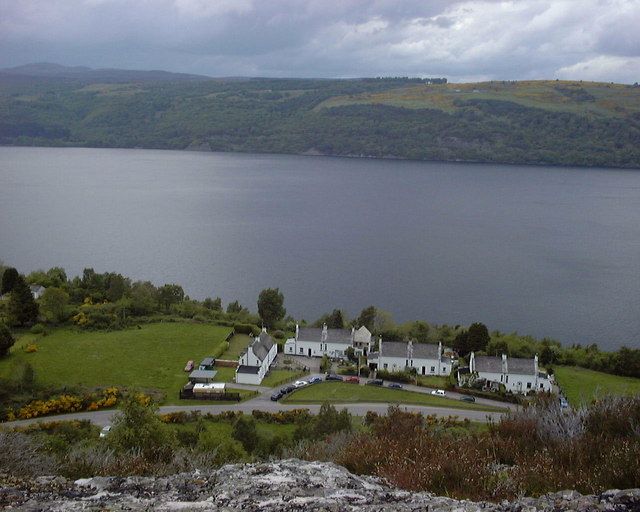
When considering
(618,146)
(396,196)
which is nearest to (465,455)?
(396,196)

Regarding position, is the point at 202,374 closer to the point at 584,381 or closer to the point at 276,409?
the point at 276,409

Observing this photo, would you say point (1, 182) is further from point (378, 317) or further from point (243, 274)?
point (378, 317)

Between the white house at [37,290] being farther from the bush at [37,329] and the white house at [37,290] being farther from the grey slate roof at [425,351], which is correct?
the grey slate roof at [425,351]

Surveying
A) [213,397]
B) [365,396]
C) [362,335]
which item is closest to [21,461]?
[213,397]

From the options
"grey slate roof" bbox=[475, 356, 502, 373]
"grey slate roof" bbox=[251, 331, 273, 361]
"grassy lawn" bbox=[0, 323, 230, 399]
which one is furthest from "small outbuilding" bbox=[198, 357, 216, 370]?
"grey slate roof" bbox=[475, 356, 502, 373]

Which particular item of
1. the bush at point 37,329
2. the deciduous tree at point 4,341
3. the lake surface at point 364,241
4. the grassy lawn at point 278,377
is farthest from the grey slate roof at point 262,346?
the lake surface at point 364,241

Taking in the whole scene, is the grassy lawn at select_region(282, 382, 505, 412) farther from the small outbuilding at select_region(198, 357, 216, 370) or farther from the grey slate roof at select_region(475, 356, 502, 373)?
the small outbuilding at select_region(198, 357, 216, 370)
